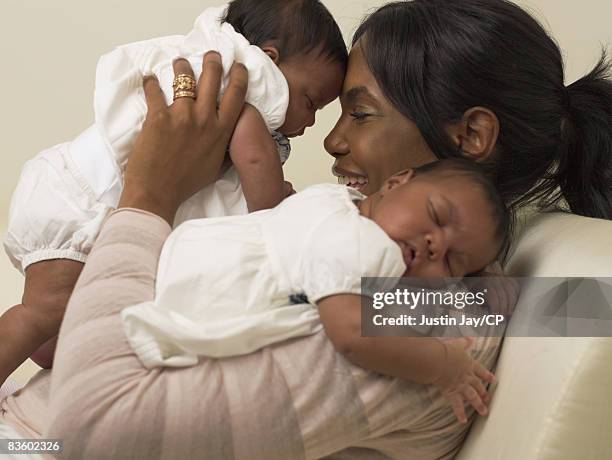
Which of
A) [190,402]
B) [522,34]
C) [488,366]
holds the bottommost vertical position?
[488,366]

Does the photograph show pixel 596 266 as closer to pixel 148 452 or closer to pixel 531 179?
pixel 531 179

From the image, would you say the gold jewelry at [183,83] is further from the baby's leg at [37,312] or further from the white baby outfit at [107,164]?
the baby's leg at [37,312]

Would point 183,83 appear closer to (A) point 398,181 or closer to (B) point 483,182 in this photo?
(A) point 398,181

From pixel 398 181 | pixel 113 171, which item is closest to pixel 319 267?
pixel 398 181

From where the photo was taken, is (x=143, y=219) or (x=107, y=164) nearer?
(x=143, y=219)

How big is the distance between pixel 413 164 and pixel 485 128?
0.44 feet

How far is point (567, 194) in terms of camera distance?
5.35 ft

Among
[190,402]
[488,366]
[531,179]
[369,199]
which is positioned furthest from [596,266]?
[190,402]

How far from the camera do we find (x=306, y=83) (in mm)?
1611

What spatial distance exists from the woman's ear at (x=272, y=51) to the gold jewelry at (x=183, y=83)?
187 mm

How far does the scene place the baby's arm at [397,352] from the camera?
3.58 feet

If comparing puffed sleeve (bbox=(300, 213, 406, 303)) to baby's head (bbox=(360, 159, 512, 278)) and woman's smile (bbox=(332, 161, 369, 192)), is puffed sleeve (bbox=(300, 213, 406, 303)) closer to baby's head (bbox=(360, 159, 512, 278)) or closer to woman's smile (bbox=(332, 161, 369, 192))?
baby's head (bbox=(360, 159, 512, 278))

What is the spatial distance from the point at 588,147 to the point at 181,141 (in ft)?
2.30

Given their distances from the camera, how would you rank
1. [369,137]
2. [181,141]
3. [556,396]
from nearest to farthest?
[556,396], [181,141], [369,137]
